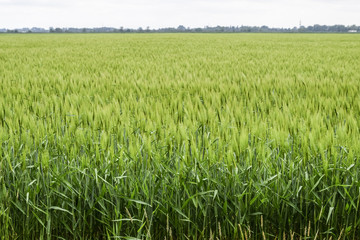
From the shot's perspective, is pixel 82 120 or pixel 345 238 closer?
pixel 345 238

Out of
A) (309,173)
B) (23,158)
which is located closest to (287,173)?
(309,173)

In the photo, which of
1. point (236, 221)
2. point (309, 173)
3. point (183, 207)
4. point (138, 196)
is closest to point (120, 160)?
point (138, 196)

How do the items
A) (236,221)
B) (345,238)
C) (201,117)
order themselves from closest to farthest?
(236,221) → (345,238) → (201,117)

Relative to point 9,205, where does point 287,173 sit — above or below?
above

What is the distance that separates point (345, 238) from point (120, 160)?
1.23 meters

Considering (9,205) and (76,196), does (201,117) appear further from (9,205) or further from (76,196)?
(9,205)

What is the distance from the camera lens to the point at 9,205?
1.70m

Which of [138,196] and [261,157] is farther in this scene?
[261,157]

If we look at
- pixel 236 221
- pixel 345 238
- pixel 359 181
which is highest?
pixel 359 181

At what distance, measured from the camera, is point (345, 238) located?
1.77 m

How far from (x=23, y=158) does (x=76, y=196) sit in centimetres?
36

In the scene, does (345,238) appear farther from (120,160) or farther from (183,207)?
(120,160)

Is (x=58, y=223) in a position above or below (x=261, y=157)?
below

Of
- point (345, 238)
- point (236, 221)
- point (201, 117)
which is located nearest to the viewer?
point (236, 221)
